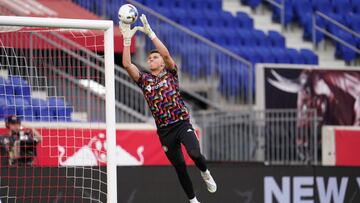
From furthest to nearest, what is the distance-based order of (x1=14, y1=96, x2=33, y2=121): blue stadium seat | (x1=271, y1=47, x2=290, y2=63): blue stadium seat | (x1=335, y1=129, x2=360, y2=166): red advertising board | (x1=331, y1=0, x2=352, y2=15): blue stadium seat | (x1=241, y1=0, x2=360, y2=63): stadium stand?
(x1=331, y1=0, x2=352, y2=15): blue stadium seat, (x1=241, y1=0, x2=360, y2=63): stadium stand, (x1=271, y1=47, x2=290, y2=63): blue stadium seat, (x1=335, y1=129, x2=360, y2=166): red advertising board, (x1=14, y1=96, x2=33, y2=121): blue stadium seat

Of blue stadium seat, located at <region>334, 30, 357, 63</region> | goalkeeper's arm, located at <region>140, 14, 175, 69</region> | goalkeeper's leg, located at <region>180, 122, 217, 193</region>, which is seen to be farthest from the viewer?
blue stadium seat, located at <region>334, 30, 357, 63</region>

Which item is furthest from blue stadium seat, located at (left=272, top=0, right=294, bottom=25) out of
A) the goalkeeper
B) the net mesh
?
the goalkeeper

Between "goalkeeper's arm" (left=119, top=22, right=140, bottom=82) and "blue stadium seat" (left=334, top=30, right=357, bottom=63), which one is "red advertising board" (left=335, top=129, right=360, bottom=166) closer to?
"blue stadium seat" (left=334, top=30, right=357, bottom=63)

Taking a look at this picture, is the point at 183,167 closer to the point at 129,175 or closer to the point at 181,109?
the point at 181,109

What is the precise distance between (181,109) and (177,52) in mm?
8118

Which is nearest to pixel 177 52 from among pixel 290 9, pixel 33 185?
pixel 290 9

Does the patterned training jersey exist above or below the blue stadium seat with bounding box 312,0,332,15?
below

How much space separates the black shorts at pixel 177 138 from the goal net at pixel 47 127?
76 cm

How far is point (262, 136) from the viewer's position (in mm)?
18453

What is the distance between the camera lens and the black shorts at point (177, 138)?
12438mm

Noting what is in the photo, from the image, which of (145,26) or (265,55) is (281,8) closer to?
(265,55)

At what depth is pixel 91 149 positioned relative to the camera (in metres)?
15.8

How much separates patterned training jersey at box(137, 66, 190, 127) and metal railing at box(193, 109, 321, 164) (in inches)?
233

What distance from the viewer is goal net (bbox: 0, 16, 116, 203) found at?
39.6 ft
